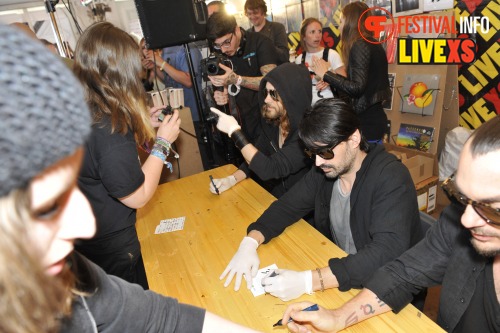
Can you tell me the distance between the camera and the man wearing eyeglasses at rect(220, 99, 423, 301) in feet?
4.07

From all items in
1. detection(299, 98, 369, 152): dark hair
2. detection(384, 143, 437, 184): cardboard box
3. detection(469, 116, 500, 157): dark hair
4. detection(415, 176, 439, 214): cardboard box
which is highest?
detection(469, 116, 500, 157): dark hair

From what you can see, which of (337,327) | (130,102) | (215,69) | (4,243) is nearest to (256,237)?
(337,327)

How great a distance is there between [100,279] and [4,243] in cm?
51

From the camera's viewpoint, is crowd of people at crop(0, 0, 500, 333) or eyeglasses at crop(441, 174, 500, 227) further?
eyeglasses at crop(441, 174, 500, 227)

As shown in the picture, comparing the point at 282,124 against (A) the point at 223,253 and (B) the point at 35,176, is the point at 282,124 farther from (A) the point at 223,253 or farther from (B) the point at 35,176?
(B) the point at 35,176

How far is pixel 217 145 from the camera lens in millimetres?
3625

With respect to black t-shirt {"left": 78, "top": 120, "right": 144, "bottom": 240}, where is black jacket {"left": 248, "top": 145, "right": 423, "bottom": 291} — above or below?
A: below

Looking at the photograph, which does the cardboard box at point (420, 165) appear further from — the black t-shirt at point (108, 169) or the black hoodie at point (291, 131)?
the black t-shirt at point (108, 169)

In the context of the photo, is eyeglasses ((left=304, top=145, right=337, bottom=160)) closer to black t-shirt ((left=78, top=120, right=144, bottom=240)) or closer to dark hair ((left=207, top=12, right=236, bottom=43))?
black t-shirt ((left=78, top=120, right=144, bottom=240))

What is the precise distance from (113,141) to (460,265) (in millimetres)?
1276

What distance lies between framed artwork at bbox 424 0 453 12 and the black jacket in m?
2.30

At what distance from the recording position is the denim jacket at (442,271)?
3.57 feet

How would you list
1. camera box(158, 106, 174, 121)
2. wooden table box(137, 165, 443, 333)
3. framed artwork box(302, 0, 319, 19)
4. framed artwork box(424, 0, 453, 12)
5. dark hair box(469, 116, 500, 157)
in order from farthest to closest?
1. framed artwork box(302, 0, 319, 19)
2. framed artwork box(424, 0, 453, 12)
3. camera box(158, 106, 174, 121)
4. wooden table box(137, 165, 443, 333)
5. dark hair box(469, 116, 500, 157)

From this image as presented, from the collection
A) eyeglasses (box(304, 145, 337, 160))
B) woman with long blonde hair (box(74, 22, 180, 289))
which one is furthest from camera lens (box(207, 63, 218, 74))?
eyeglasses (box(304, 145, 337, 160))
